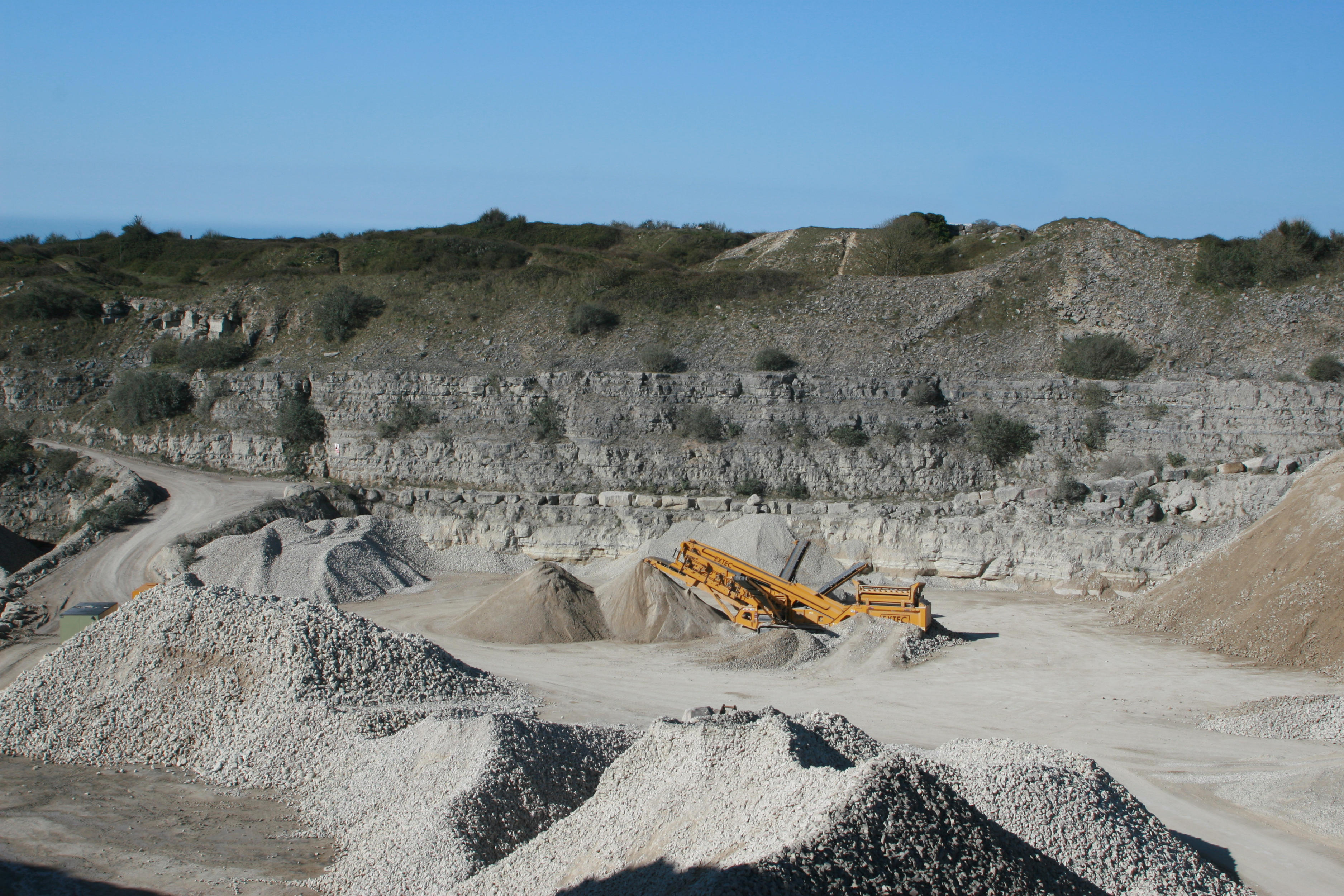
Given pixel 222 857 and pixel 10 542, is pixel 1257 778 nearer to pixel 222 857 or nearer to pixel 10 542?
pixel 222 857

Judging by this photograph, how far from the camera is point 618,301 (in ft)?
131

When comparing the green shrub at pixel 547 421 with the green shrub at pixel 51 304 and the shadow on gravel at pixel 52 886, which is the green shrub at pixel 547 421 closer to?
the shadow on gravel at pixel 52 886

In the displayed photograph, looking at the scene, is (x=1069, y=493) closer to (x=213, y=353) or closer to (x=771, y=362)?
(x=771, y=362)

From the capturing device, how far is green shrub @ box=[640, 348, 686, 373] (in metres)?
34.0

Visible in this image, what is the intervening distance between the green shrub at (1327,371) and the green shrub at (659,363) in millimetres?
21455

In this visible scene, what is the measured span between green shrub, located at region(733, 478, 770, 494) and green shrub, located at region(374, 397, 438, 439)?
37.2ft

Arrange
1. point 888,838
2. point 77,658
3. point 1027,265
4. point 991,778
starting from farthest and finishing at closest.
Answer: point 1027,265 < point 77,658 < point 991,778 < point 888,838

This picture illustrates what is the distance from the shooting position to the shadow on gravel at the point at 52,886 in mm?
7445

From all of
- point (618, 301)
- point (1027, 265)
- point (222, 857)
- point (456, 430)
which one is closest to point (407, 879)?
point (222, 857)

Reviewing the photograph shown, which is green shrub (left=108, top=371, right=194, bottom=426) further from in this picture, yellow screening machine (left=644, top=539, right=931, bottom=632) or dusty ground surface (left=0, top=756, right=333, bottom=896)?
dusty ground surface (left=0, top=756, right=333, bottom=896)

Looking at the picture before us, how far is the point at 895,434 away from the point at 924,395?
2.30 meters

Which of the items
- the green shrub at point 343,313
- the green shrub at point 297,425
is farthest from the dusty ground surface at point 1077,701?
the green shrub at point 343,313

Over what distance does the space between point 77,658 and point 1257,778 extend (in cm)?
1479

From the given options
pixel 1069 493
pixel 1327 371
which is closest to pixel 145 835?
pixel 1069 493
